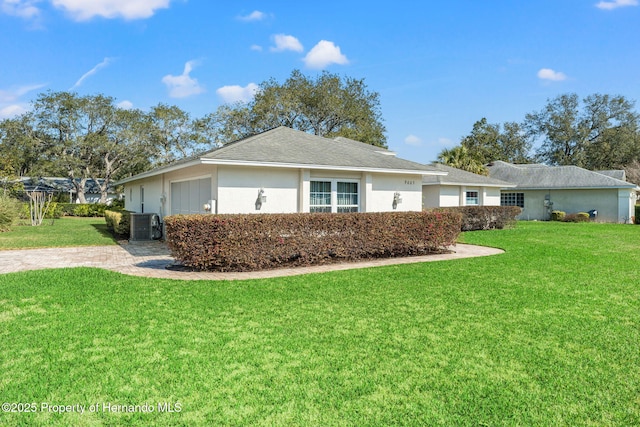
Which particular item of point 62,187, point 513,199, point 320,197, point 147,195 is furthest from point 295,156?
point 62,187

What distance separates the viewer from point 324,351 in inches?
170

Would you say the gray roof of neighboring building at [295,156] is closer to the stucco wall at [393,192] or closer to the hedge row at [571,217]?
the stucco wall at [393,192]

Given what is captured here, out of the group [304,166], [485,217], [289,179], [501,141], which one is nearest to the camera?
[304,166]

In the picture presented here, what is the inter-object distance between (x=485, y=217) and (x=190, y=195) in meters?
15.6

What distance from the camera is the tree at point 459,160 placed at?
97.5 ft

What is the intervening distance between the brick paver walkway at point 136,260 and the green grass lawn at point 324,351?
89 cm

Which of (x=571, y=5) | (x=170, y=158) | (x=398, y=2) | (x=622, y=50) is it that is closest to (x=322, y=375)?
(x=398, y=2)

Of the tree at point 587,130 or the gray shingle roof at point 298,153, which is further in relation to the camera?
the tree at point 587,130

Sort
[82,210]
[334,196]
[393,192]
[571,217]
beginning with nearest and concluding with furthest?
[334,196]
[393,192]
[571,217]
[82,210]

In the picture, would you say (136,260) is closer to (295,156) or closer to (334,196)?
(295,156)

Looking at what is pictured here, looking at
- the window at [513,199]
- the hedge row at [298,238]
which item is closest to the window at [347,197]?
the hedge row at [298,238]

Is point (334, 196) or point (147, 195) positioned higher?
point (147, 195)

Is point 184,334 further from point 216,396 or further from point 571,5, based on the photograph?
point 571,5

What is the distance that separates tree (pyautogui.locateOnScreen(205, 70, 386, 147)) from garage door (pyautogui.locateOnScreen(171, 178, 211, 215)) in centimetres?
2759
